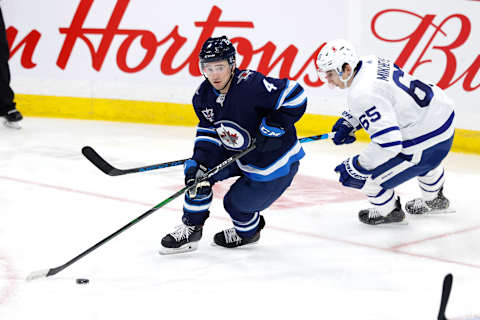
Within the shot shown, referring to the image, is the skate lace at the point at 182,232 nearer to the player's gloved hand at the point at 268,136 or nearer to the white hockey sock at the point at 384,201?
the player's gloved hand at the point at 268,136

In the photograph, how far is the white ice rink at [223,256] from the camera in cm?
202

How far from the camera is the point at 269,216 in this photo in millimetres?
3064

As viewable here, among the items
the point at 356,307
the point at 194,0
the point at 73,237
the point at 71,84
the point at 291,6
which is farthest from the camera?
the point at 71,84

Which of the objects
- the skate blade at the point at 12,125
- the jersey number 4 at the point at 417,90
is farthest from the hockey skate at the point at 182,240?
the skate blade at the point at 12,125

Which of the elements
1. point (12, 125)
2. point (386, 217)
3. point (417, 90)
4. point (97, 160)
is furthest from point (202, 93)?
point (12, 125)

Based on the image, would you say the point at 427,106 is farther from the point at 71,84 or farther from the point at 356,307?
the point at 71,84

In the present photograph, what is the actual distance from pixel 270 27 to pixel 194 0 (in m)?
0.69

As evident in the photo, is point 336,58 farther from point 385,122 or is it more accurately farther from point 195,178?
point 195,178

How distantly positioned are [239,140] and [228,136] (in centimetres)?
4

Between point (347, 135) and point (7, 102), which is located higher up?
point (347, 135)

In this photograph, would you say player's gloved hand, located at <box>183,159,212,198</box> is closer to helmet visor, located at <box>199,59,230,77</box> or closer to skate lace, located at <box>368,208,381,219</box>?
helmet visor, located at <box>199,59,230,77</box>

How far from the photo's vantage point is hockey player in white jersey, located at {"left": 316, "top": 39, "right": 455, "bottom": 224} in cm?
262

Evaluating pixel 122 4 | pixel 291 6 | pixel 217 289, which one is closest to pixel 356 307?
pixel 217 289

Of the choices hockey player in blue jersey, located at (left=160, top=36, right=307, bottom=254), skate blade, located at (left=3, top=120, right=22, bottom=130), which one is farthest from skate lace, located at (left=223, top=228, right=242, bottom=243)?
skate blade, located at (left=3, top=120, right=22, bottom=130)
